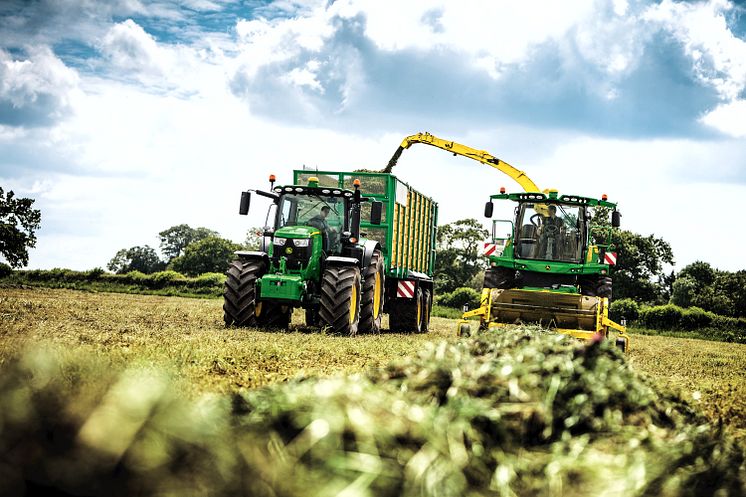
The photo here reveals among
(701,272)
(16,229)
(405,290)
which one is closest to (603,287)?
(405,290)

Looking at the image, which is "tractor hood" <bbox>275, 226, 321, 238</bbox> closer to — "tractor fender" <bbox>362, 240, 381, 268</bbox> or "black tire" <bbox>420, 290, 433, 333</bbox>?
"tractor fender" <bbox>362, 240, 381, 268</bbox>

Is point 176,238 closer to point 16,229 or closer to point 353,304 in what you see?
point 16,229

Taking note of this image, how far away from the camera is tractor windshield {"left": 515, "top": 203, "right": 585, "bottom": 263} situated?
1479 cm

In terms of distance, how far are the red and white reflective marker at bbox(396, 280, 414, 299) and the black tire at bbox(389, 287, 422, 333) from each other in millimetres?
695

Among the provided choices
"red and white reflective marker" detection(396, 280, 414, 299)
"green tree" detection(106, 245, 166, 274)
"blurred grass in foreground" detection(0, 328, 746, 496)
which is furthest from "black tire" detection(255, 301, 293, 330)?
"green tree" detection(106, 245, 166, 274)

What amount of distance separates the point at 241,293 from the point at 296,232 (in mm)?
1525

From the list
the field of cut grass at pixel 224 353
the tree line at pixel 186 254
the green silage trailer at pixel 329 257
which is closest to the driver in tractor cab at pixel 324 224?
the green silage trailer at pixel 329 257

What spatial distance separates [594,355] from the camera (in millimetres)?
5562

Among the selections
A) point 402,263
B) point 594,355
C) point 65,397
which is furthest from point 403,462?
point 402,263

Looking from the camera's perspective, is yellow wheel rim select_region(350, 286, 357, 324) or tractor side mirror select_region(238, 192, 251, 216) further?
tractor side mirror select_region(238, 192, 251, 216)

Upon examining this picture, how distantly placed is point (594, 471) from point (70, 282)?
33021 mm

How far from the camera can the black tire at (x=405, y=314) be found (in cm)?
1681

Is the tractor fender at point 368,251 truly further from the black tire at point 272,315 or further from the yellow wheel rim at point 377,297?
the black tire at point 272,315

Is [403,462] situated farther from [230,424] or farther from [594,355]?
[594,355]
